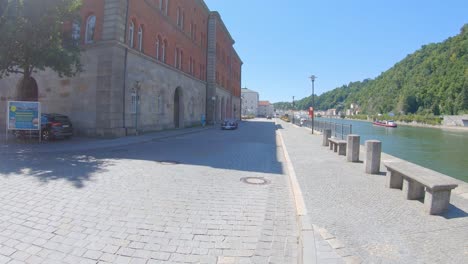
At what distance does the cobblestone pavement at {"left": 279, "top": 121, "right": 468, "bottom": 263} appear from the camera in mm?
3729

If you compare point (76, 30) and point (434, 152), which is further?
point (434, 152)

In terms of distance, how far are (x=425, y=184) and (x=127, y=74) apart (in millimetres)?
18625

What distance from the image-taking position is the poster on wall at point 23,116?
14461 mm

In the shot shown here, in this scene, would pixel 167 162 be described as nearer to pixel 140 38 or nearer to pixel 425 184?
pixel 425 184

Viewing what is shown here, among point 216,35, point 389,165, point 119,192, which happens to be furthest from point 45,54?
point 216,35

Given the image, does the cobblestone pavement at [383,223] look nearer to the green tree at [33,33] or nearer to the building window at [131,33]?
the green tree at [33,33]

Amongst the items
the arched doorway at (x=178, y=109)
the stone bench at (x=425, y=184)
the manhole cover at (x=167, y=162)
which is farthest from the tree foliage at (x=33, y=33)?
the arched doorway at (x=178, y=109)

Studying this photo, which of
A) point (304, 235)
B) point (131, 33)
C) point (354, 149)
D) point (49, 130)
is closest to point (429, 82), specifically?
point (131, 33)

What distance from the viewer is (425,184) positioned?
17.2 feet

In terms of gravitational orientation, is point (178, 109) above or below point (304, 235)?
above

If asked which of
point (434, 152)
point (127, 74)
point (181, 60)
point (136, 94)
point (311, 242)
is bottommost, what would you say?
point (434, 152)

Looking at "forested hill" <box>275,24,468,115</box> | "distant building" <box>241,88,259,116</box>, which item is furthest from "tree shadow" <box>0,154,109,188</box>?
"distant building" <box>241,88,259,116</box>

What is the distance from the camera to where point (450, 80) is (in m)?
100

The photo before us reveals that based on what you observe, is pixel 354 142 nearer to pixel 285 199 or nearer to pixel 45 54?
pixel 285 199
